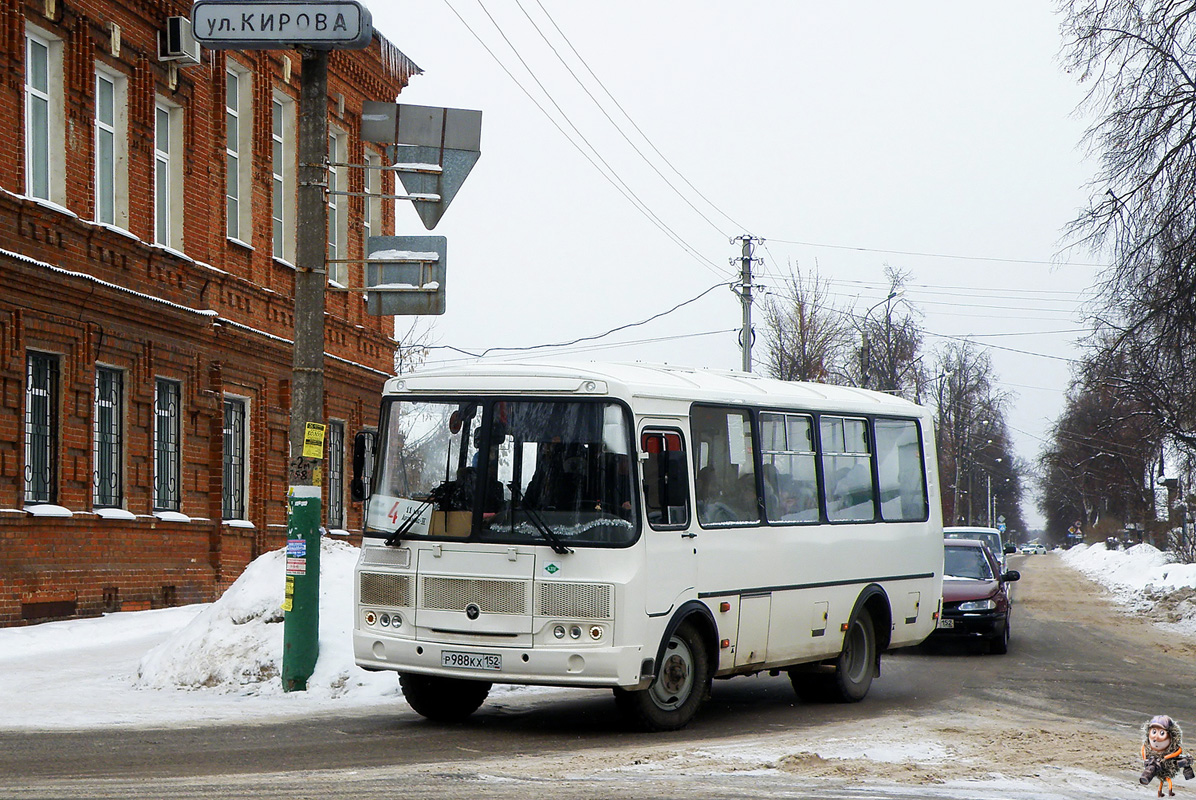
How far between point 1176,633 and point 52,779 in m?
20.5

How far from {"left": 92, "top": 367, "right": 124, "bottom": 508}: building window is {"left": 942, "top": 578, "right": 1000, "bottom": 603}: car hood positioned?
36.4ft

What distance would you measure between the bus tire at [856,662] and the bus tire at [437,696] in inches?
136

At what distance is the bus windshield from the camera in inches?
436

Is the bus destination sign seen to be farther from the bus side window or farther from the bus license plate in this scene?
the bus license plate

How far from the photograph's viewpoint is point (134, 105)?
2231cm

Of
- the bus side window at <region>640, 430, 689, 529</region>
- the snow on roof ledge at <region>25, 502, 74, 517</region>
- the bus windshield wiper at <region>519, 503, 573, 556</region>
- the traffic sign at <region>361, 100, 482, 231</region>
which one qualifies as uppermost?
the traffic sign at <region>361, 100, 482, 231</region>

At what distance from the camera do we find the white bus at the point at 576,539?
11.0 metres

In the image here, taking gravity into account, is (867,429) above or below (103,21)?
below

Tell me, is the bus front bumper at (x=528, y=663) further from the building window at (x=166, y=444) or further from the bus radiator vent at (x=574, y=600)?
the building window at (x=166, y=444)

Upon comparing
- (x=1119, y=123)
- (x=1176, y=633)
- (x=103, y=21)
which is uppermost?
(x=103, y=21)

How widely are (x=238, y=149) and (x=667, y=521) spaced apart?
666 inches

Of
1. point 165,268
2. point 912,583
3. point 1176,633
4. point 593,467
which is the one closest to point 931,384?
point 1176,633

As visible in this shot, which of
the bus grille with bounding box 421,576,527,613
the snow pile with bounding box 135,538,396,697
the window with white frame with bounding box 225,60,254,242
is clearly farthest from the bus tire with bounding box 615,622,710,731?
the window with white frame with bounding box 225,60,254,242

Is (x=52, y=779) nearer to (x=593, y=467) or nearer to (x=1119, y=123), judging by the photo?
(x=593, y=467)
